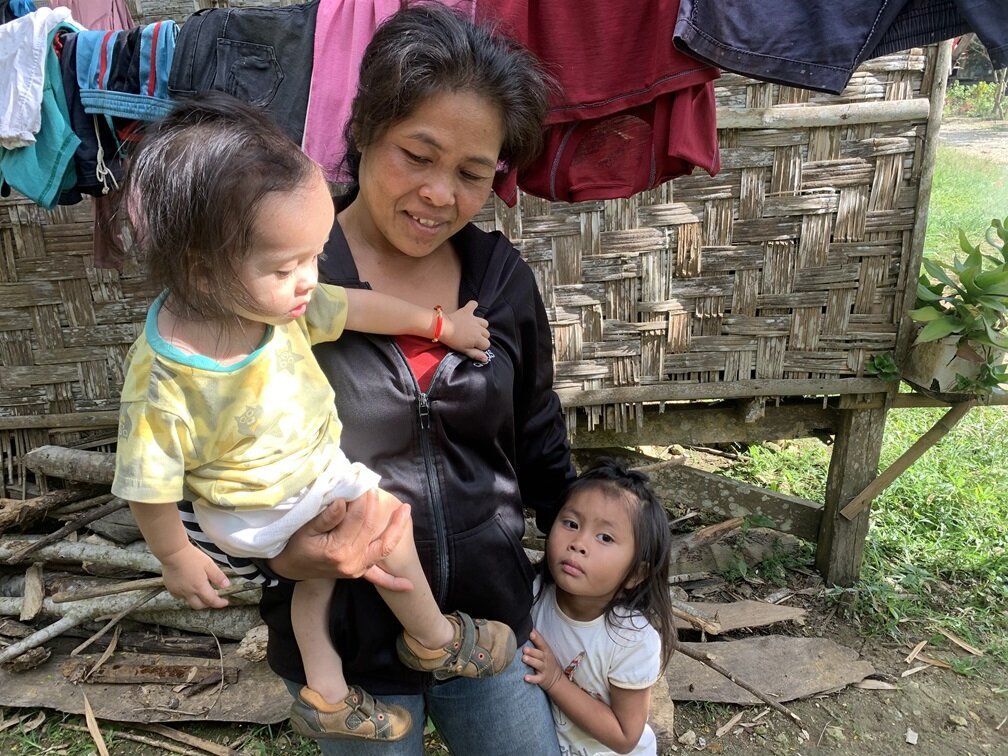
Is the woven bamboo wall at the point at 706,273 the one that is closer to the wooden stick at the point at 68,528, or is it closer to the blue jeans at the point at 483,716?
the wooden stick at the point at 68,528

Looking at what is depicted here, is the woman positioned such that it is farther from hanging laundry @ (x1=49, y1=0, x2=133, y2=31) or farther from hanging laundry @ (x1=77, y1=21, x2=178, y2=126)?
hanging laundry @ (x1=49, y1=0, x2=133, y2=31)

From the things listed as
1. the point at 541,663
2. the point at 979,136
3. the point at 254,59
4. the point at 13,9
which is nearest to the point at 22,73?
the point at 13,9

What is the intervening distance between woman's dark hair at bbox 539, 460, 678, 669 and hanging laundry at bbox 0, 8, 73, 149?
173 cm

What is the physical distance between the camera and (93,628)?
3357 millimetres

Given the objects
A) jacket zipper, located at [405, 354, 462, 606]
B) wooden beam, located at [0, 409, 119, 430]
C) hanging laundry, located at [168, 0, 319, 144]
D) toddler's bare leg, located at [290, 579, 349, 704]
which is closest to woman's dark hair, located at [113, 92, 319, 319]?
jacket zipper, located at [405, 354, 462, 606]

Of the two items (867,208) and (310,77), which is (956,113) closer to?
(867,208)

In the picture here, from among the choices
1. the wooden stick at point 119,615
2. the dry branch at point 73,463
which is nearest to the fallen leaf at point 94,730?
the wooden stick at point 119,615

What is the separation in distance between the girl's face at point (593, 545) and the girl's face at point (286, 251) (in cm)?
100

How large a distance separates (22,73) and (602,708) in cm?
226

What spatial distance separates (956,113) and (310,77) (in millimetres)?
13905

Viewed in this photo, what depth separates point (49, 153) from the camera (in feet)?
6.72

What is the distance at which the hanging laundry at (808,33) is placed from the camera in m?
1.64

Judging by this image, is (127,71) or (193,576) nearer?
(193,576)

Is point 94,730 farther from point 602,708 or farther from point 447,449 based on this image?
point 447,449
